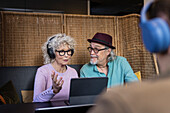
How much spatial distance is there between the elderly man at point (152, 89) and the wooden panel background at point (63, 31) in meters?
2.50

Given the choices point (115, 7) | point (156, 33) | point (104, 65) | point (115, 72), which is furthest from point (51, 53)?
point (115, 7)

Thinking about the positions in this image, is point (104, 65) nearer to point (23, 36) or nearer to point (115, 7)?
point (23, 36)

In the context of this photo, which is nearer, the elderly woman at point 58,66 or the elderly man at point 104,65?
the elderly woman at point 58,66

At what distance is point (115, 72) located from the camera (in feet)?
8.28

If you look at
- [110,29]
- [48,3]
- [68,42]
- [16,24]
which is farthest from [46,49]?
[48,3]

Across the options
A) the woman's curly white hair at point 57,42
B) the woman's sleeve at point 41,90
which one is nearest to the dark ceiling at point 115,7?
the woman's curly white hair at point 57,42

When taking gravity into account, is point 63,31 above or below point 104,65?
above

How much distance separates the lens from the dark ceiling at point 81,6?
3709mm

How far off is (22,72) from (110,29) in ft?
5.19

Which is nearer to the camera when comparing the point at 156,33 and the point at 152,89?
the point at 152,89

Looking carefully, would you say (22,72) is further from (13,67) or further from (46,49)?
(46,49)

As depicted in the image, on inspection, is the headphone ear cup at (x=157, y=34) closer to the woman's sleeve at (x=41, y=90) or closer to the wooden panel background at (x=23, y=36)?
the woman's sleeve at (x=41, y=90)

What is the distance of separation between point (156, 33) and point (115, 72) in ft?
6.62

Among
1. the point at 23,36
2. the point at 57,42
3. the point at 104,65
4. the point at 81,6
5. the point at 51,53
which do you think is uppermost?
the point at 81,6
